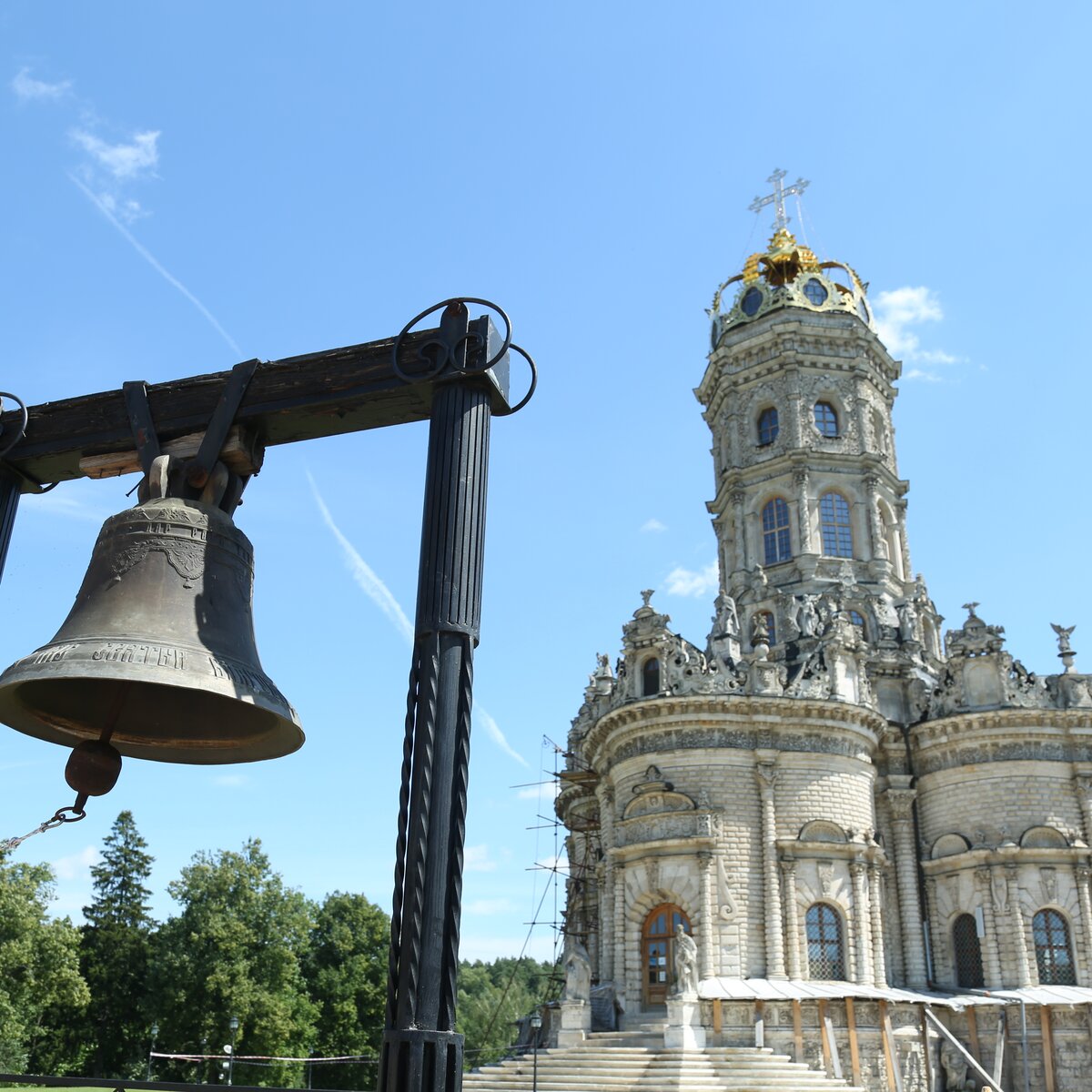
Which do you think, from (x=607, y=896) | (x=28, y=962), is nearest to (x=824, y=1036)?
(x=607, y=896)

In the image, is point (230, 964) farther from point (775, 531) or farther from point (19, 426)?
point (19, 426)

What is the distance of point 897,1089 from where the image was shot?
29875mm

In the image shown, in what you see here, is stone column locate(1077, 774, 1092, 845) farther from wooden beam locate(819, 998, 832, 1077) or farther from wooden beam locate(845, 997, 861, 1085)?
wooden beam locate(819, 998, 832, 1077)

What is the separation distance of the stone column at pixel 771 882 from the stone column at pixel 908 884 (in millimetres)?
5129

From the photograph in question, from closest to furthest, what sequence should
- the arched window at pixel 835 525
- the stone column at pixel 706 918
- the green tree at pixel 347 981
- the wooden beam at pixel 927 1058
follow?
the stone column at pixel 706 918
the wooden beam at pixel 927 1058
the arched window at pixel 835 525
the green tree at pixel 347 981

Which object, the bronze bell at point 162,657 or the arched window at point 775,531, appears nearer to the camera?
the bronze bell at point 162,657

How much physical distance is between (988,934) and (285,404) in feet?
110

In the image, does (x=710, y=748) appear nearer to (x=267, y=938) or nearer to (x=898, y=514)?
(x=898, y=514)

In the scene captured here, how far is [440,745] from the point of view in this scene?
494cm

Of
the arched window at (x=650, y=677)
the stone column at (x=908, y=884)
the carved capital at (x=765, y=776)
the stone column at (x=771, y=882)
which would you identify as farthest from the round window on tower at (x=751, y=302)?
the stone column at (x=771, y=882)

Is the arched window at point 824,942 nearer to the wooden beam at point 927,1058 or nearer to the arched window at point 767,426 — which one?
the wooden beam at point 927,1058

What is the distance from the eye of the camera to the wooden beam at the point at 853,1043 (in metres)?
29.7

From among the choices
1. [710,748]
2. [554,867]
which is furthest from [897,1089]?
[554,867]

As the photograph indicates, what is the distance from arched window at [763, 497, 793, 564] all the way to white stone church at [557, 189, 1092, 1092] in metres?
1.95
